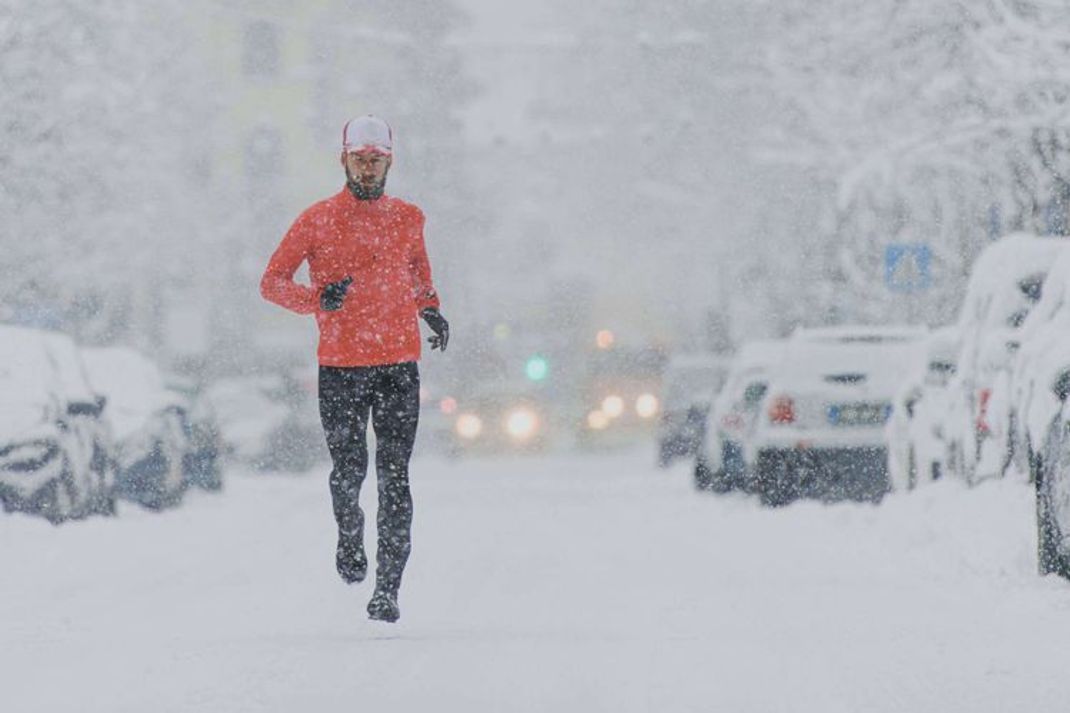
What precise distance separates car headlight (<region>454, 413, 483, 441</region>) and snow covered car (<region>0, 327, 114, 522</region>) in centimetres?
1449

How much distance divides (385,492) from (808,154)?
29217 millimetres

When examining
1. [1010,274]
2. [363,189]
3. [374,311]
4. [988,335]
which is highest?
[363,189]

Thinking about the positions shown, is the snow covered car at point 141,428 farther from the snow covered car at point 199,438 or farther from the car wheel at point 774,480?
the car wheel at point 774,480

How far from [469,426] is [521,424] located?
85 centimetres

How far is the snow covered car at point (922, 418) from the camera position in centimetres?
1780

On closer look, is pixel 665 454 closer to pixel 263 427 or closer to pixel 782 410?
pixel 263 427

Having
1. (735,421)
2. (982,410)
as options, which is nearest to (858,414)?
(735,421)

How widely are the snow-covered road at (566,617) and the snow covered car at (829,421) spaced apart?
91 cm

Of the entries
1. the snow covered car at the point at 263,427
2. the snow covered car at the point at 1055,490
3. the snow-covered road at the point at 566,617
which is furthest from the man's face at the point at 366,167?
the snow covered car at the point at 263,427

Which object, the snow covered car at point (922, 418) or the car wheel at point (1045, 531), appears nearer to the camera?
the car wheel at point (1045, 531)

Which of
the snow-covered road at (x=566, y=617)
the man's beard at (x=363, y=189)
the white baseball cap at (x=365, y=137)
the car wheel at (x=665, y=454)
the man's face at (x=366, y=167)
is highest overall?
the white baseball cap at (x=365, y=137)

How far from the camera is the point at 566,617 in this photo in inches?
417

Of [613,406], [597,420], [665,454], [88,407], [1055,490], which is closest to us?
[1055,490]

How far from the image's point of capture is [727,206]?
55.2 metres
